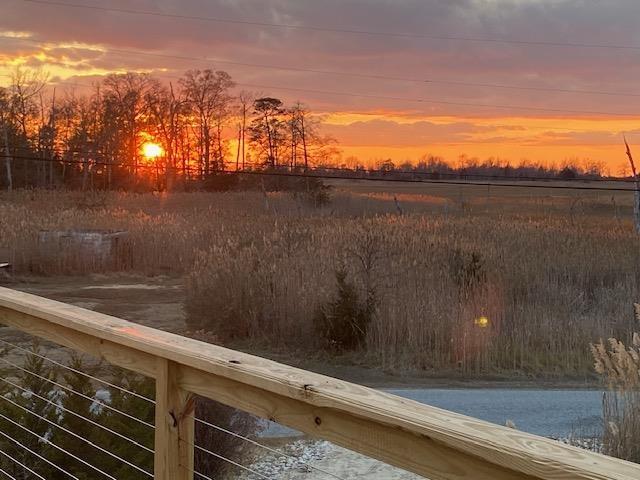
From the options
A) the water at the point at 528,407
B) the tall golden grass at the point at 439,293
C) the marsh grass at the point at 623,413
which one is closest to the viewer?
the marsh grass at the point at 623,413

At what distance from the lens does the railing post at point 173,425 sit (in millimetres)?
1846

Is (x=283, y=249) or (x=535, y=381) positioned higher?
(x=283, y=249)

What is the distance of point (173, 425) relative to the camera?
→ 186 cm

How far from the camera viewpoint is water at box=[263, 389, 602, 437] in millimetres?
5797

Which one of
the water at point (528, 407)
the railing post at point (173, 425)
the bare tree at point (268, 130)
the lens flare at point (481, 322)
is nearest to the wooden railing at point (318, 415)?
the railing post at point (173, 425)

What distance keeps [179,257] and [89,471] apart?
1378 centimetres

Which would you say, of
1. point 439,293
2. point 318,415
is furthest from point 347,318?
point 318,415

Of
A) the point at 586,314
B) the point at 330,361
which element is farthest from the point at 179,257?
the point at 586,314

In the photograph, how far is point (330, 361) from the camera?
8.44 m

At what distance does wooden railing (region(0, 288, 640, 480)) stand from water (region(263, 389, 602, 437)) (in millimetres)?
3767

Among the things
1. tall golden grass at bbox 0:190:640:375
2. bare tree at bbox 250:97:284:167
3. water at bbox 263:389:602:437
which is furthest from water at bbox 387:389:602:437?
bare tree at bbox 250:97:284:167

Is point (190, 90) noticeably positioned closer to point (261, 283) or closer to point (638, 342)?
point (261, 283)

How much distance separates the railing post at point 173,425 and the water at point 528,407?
382 centimetres

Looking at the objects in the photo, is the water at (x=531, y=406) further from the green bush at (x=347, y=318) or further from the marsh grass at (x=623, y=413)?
the green bush at (x=347, y=318)
